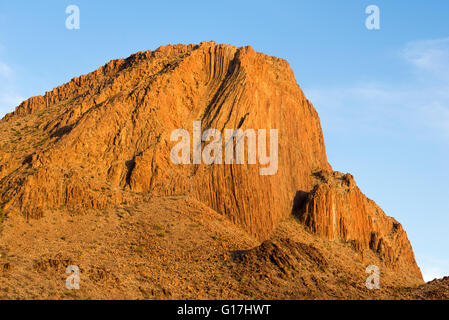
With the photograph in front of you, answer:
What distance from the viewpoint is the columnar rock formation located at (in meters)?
57.3

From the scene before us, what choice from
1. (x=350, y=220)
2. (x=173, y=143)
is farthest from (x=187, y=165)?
(x=350, y=220)

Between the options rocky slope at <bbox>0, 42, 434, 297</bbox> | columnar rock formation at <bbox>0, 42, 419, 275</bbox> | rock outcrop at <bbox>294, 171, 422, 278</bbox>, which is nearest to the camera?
rocky slope at <bbox>0, 42, 434, 297</bbox>

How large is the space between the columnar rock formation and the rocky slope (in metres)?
0.13

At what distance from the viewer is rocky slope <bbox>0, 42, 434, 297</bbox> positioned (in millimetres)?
56844

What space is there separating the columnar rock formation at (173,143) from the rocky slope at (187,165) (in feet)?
0.42

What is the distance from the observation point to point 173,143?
209 ft

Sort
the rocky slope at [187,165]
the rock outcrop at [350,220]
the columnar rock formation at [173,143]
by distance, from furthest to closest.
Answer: the rock outcrop at [350,220] < the columnar rock formation at [173,143] < the rocky slope at [187,165]

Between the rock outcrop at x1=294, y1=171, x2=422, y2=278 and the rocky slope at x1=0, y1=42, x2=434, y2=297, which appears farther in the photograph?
the rock outcrop at x1=294, y1=171, x2=422, y2=278

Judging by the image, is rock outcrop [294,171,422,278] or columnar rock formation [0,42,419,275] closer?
columnar rock formation [0,42,419,275]

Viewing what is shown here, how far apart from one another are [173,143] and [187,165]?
3467 millimetres

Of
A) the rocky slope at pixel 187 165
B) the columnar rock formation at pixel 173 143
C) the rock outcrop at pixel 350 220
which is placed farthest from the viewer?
the rock outcrop at pixel 350 220

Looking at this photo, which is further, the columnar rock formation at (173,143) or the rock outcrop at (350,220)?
the rock outcrop at (350,220)

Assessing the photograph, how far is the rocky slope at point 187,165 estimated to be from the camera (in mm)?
56844

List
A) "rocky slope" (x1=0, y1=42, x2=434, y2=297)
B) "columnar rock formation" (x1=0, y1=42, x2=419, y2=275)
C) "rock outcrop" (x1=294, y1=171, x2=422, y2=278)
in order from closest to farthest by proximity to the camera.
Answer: "rocky slope" (x1=0, y1=42, x2=434, y2=297) → "columnar rock formation" (x1=0, y1=42, x2=419, y2=275) → "rock outcrop" (x1=294, y1=171, x2=422, y2=278)
